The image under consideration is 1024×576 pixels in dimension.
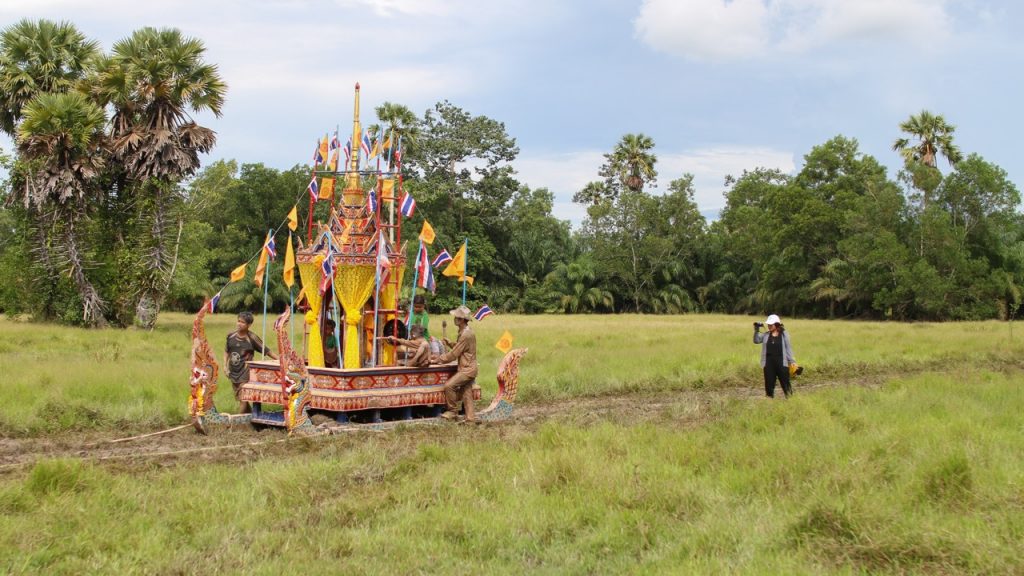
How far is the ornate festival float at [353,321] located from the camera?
10.8 meters

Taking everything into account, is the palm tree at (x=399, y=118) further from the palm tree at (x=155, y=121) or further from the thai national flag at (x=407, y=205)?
the thai national flag at (x=407, y=205)

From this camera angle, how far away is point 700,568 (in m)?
5.23

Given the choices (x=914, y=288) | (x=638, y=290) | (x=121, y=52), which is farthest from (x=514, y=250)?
(x=121, y=52)

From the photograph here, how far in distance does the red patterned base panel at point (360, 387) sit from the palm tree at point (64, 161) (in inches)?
680

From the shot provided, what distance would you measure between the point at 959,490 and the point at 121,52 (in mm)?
25945

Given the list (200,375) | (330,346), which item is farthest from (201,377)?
(330,346)

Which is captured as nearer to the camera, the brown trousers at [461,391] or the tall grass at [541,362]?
the brown trousers at [461,391]

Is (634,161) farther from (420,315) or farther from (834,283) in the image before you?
(420,315)

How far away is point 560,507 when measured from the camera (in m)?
6.57

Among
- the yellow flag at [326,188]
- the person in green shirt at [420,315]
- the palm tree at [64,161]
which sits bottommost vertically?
the person in green shirt at [420,315]

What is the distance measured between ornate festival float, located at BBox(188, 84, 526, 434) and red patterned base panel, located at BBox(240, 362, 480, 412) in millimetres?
14

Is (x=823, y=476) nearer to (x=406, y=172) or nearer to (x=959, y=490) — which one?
(x=959, y=490)

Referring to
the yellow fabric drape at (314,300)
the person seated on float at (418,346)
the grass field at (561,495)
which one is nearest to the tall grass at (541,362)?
the grass field at (561,495)

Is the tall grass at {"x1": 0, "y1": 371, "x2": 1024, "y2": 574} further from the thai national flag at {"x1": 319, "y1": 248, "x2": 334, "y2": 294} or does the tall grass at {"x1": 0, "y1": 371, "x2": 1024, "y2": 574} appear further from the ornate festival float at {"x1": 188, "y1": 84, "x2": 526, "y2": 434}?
the thai national flag at {"x1": 319, "y1": 248, "x2": 334, "y2": 294}
